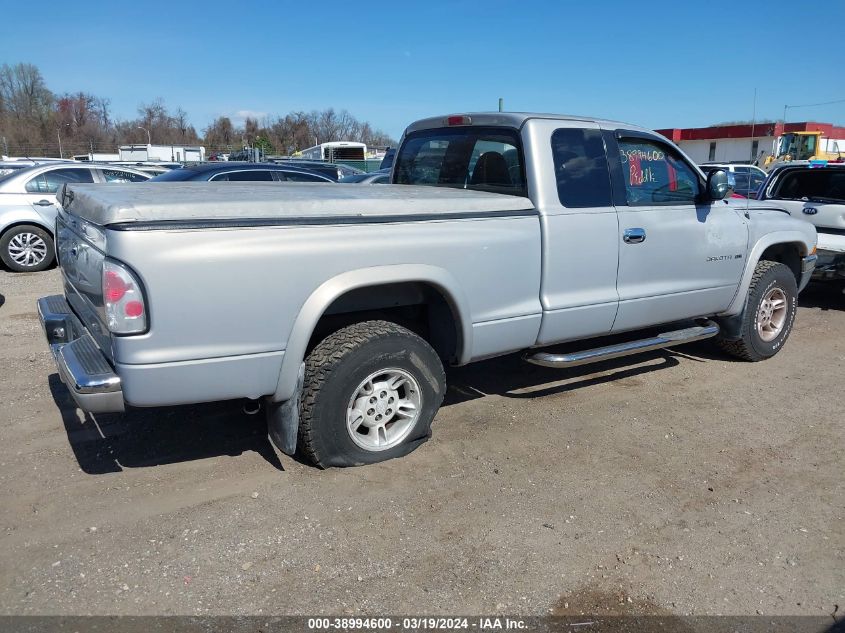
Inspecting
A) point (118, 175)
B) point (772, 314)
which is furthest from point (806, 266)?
point (118, 175)

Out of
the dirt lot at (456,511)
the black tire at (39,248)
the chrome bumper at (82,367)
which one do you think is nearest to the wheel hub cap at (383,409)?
the dirt lot at (456,511)

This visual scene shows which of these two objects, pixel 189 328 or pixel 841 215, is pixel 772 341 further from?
pixel 189 328

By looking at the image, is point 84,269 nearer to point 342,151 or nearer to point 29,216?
point 29,216

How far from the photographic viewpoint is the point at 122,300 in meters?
2.99

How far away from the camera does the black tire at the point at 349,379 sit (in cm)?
362

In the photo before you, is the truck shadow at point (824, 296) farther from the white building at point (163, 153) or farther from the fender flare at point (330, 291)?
the white building at point (163, 153)

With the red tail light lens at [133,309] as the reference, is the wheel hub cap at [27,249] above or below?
below

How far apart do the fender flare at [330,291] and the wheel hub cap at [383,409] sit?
428 millimetres

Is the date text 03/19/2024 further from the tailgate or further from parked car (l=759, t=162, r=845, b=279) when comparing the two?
parked car (l=759, t=162, r=845, b=279)

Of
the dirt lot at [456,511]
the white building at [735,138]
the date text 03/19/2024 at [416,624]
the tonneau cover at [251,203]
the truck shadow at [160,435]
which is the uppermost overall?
the white building at [735,138]

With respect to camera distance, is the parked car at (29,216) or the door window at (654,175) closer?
the door window at (654,175)

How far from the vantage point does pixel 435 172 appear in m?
5.30

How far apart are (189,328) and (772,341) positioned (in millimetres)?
5265

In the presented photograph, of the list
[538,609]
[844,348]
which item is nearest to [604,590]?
[538,609]
